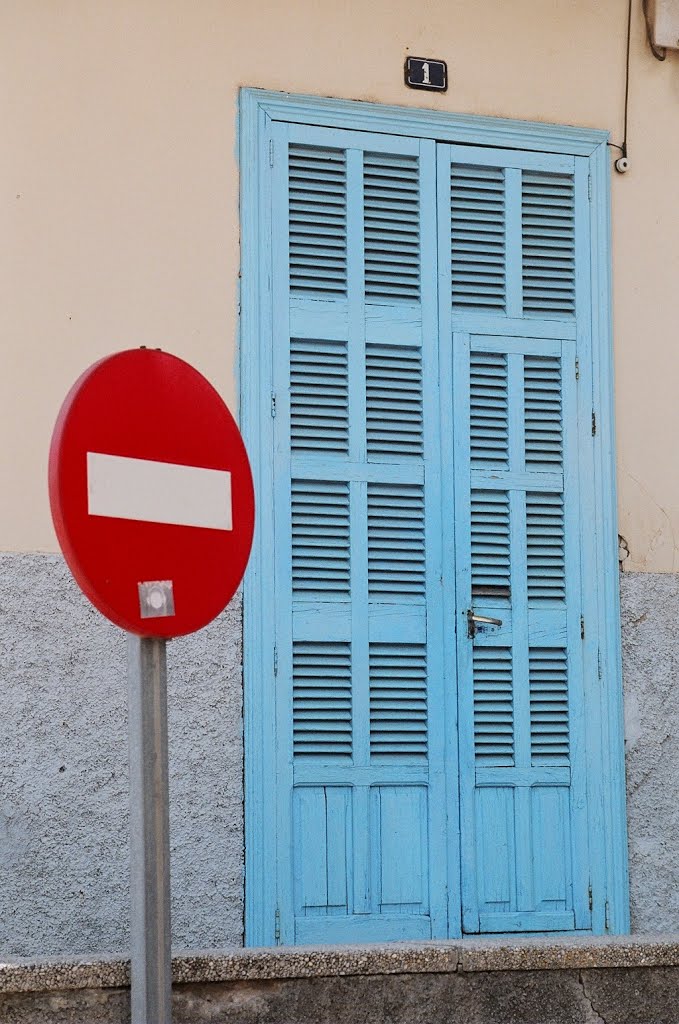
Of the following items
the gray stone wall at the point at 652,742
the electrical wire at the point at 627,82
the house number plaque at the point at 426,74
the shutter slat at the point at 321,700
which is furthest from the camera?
the electrical wire at the point at 627,82

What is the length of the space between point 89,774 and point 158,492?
2344 millimetres

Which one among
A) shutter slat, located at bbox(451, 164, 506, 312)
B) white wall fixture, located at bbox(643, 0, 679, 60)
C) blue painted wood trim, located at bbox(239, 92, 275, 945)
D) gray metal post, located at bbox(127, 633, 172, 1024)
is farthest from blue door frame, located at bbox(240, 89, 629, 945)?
gray metal post, located at bbox(127, 633, 172, 1024)

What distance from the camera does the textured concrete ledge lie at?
3422 mm

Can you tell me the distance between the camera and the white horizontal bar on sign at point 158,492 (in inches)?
102

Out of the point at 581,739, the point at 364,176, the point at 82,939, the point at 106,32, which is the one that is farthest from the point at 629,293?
the point at 82,939

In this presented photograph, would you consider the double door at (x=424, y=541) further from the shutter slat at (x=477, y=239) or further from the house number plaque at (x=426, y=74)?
the house number plaque at (x=426, y=74)

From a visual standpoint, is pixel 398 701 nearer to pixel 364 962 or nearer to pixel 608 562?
pixel 608 562

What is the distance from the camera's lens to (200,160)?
5.16 m

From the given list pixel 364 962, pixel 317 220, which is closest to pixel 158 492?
pixel 364 962

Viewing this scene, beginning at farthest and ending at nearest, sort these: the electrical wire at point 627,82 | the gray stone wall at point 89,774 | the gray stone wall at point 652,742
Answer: the electrical wire at point 627,82
the gray stone wall at point 652,742
the gray stone wall at point 89,774

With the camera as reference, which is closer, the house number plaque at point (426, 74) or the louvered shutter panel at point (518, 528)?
the louvered shutter panel at point (518, 528)

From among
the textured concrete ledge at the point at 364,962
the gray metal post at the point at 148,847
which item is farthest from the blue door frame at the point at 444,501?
the gray metal post at the point at 148,847

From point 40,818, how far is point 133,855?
7.44 feet

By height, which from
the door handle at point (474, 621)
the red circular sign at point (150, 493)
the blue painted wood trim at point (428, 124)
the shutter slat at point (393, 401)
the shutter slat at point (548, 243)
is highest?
the blue painted wood trim at point (428, 124)
